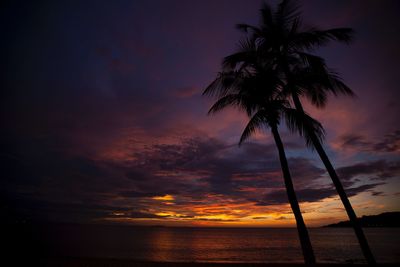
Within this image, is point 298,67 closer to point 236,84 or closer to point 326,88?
point 326,88

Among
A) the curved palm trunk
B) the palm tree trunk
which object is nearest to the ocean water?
the curved palm trunk

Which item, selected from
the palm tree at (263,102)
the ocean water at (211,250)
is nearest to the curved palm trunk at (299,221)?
the palm tree at (263,102)

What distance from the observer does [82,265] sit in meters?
12.5

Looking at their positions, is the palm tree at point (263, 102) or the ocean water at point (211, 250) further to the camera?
the ocean water at point (211, 250)

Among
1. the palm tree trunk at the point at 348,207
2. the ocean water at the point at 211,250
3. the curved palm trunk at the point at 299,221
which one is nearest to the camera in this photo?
the palm tree trunk at the point at 348,207

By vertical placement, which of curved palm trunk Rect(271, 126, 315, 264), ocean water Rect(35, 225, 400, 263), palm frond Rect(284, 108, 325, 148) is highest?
palm frond Rect(284, 108, 325, 148)

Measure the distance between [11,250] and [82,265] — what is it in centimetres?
603

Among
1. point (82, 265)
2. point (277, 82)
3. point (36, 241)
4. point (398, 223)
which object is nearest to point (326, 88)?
point (277, 82)

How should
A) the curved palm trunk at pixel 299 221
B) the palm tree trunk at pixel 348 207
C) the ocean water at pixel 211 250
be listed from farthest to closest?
the ocean water at pixel 211 250 < the curved palm trunk at pixel 299 221 < the palm tree trunk at pixel 348 207

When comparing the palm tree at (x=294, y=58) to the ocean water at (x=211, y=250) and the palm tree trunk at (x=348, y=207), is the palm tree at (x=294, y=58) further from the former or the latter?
the ocean water at (x=211, y=250)

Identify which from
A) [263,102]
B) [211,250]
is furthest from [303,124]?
[211,250]

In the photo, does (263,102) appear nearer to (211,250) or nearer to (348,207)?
(348,207)

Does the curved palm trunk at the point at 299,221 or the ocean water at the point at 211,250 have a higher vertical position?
the curved palm trunk at the point at 299,221

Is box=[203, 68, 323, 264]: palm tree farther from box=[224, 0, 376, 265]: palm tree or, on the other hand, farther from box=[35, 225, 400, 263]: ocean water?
box=[35, 225, 400, 263]: ocean water
